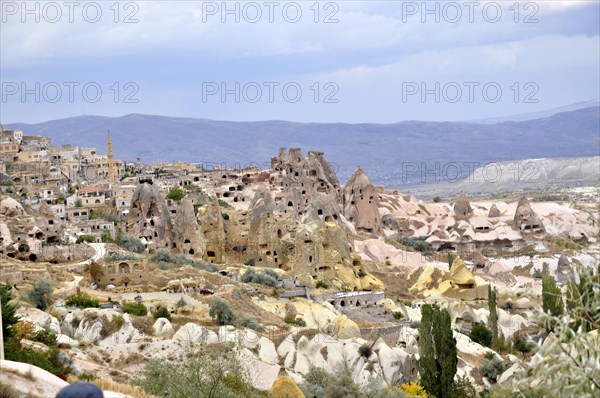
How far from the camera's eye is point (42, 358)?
74.7ft

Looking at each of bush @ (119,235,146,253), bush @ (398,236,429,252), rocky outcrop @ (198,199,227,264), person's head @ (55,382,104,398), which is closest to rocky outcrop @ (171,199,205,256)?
rocky outcrop @ (198,199,227,264)

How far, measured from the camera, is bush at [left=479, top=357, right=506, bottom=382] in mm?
33188

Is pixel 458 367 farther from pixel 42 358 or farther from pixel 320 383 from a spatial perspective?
pixel 42 358

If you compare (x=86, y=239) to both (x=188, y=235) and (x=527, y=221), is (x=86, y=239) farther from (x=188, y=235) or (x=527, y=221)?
(x=527, y=221)

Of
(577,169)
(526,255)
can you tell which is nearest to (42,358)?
(526,255)

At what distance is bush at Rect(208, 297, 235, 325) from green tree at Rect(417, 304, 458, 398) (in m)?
5.82

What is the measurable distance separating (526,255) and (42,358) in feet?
156

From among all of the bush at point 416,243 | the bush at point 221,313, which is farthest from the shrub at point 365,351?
the bush at point 416,243

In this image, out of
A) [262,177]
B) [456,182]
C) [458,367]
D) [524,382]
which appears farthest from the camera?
[456,182]

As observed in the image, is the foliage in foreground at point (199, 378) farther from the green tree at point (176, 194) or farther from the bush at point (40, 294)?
the green tree at point (176, 194)

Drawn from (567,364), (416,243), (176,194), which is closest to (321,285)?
(176,194)

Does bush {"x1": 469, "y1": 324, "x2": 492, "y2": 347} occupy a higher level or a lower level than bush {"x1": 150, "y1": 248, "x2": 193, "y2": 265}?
lower

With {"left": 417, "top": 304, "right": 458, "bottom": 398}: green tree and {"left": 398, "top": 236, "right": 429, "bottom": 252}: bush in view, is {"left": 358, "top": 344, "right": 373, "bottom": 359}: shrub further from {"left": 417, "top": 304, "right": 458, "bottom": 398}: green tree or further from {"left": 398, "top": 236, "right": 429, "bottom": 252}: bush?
{"left": 398, "top": 236, "right": 429, "bottom": 252}: bush

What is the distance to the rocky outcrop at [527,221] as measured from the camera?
7499 cm
